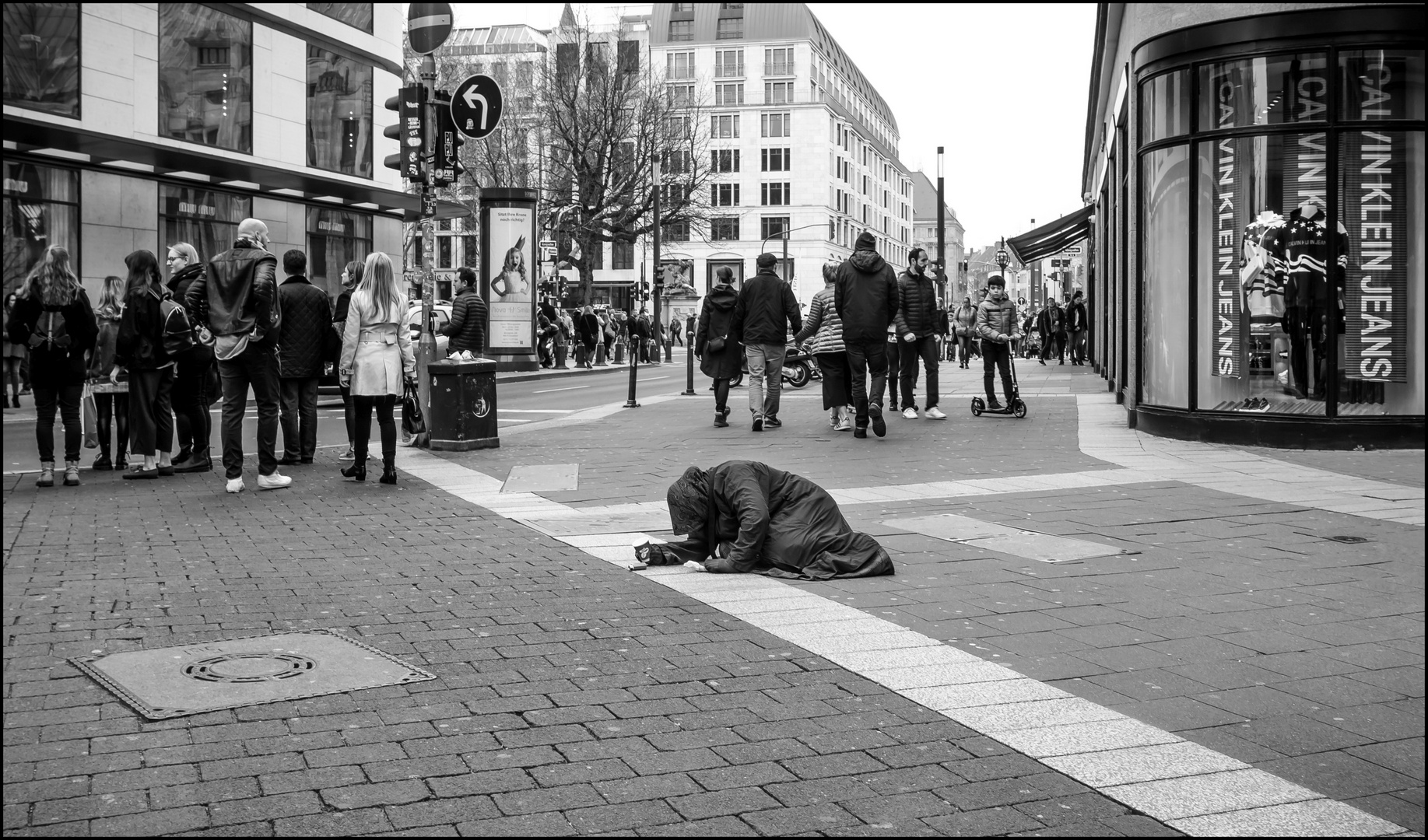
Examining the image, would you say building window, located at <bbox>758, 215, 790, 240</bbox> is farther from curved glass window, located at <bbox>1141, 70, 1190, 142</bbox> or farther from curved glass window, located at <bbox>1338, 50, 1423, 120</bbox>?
curved glass window, located at <bbox>1338, 50, 1423, 120</bbox>

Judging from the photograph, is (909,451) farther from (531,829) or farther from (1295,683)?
(531,829)

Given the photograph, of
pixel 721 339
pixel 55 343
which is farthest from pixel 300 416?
pixel 721 339

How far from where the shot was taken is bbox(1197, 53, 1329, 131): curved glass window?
483 inches

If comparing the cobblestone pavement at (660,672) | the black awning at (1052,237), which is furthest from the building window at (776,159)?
the cobblestone pavement at (660,672)

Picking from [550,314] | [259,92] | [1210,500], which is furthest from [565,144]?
[1210,500]

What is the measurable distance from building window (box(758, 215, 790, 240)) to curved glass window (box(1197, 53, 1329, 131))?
3704 inches

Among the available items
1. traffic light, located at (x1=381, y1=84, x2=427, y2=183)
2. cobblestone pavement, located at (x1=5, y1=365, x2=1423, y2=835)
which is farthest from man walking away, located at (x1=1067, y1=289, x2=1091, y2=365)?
cobblestone pavement, located at (x1=5, y1=365, x2=1423, y2=835)

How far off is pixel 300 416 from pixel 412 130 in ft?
10.4

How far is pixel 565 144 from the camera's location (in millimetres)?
53156

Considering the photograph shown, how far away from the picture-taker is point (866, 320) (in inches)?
546

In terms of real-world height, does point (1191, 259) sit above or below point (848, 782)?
above

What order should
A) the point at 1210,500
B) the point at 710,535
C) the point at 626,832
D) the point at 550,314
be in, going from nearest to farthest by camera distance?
the point at 626,832 → the point at 710,535 → the point at 1210,500 → the point at 550,314

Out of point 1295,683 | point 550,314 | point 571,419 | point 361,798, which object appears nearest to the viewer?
point 361,798

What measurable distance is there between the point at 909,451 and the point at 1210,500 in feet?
12.8
